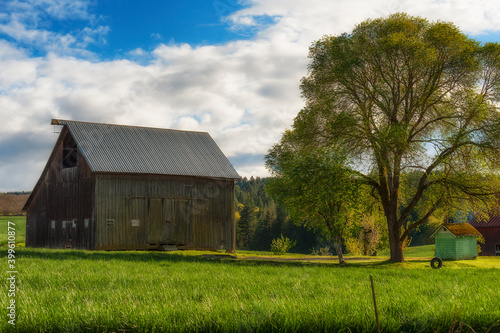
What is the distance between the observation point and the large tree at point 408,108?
27828 millimetres

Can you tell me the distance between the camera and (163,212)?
3616cm

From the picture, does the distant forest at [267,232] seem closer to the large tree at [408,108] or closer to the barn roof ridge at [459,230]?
the barn roof ridge at [459,230]

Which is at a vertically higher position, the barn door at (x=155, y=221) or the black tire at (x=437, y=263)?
the barn door at (x=155, y=221)

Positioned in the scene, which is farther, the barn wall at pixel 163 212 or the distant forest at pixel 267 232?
the distant forest at pixel 267 232

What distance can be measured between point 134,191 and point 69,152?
8.02 meters

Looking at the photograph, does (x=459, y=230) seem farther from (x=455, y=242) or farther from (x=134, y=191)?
(x=134, y=191)

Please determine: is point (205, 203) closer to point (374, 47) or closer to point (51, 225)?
point (51, 225)

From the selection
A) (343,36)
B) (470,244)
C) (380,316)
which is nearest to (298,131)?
(343,36)

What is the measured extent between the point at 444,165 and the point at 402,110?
460cm

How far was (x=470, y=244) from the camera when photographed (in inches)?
1439

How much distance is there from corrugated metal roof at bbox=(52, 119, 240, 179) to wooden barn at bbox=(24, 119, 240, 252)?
0.07 meters

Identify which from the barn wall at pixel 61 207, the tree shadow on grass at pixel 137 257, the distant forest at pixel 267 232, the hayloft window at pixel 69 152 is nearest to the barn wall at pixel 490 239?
the tree shadow on grass at pixel 137 257

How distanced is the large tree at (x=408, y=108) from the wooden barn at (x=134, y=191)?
35.1 feet

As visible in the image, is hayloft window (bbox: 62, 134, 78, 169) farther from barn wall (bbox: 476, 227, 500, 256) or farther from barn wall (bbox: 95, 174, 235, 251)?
barn wall (bbox: 476, 227, 500, 256)
